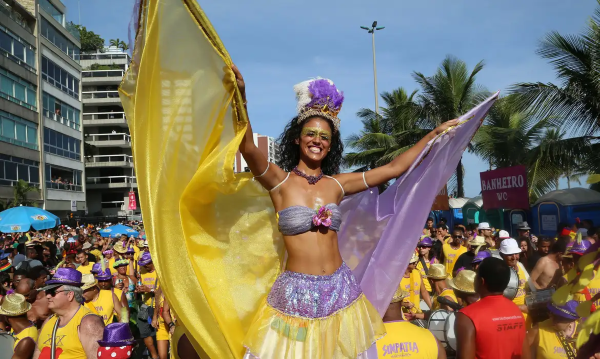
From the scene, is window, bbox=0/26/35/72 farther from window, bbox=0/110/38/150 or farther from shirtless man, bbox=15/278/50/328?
shirtless man, bbox=15/278/50/328

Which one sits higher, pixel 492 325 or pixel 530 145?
pixel 530 145

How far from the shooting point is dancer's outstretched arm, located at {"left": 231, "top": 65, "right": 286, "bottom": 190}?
290cm

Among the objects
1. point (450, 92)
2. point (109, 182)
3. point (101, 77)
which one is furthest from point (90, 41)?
point (450, 92)

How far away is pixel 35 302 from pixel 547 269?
18.0 ft

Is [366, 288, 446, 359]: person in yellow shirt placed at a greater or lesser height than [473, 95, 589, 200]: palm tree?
lesser

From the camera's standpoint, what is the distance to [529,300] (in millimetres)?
3367

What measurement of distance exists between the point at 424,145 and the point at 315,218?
106cm

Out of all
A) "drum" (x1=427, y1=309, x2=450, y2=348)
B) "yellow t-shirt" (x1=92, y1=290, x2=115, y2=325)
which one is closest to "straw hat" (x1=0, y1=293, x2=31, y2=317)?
"yellow t-shirt" (x1=92, y1=290, x2=115, y2=325)

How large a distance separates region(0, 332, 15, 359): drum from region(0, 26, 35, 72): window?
27635 mm

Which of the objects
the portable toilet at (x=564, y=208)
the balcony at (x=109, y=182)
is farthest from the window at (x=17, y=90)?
the portable toilet at (x=564, y=208)

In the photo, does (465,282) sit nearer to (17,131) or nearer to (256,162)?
(256,162)

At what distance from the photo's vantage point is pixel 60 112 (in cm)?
3578

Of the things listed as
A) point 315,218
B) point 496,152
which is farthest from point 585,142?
point 315,218

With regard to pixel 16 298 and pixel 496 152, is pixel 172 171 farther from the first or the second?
pixel 496 152
